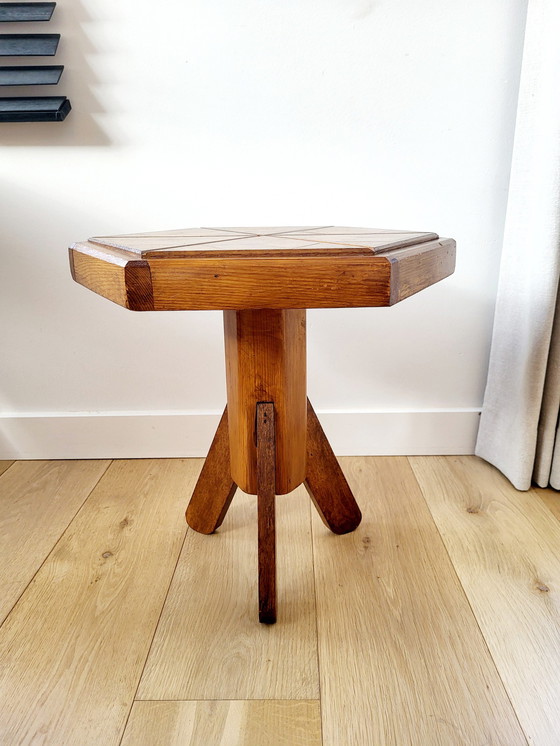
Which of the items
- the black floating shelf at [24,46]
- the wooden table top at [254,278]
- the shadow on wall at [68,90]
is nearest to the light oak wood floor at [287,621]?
the wooden table top at [254,278]

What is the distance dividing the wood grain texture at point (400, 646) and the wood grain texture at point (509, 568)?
26 millimetres

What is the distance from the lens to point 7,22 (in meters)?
1.17

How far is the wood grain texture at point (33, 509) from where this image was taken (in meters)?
1.00

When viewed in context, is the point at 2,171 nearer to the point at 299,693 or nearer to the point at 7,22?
the point at 7,22

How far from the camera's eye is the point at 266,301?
61 cm

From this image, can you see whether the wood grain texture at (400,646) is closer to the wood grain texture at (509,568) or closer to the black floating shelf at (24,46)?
the wood grain texture at (509,568)

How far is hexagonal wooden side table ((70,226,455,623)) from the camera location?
604 millimetres

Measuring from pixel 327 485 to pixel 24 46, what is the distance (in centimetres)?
105

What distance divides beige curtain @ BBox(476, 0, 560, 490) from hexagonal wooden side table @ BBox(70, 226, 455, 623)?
1.31 ft

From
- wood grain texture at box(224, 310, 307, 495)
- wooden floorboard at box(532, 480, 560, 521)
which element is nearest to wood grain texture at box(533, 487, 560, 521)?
wooden floorboard at box(532, 480, 560, 521)

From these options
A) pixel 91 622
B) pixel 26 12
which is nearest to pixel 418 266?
pixel 91 622

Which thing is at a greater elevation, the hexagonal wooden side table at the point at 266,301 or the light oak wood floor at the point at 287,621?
the hexagonal wooden side table at the point at 266,301

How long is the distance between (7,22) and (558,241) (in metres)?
1.19

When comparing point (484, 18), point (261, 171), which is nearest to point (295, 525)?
point (261, 171)
